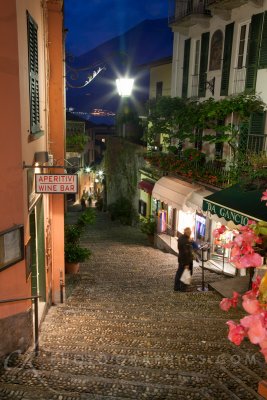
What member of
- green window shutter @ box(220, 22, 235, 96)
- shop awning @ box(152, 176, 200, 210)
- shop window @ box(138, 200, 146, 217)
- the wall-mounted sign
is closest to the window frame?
the wall-mounted sign

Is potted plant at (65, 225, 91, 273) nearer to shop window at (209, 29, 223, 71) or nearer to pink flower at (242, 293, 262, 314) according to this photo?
shop window at (209, 29, 223, 71)

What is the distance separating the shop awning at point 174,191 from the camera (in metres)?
15.4

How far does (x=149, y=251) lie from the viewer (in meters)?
17.3

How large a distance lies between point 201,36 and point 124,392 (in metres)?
15.5

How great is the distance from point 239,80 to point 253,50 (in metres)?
1.17

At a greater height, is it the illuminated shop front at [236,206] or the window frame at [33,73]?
the window frame at [33,73]

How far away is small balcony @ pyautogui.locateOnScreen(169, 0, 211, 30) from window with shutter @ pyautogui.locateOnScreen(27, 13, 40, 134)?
9876mm

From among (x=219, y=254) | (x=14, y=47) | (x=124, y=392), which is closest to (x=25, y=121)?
(x=14, y=47)

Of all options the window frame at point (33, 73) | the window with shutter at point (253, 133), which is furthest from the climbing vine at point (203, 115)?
the window frame at point (33, 73)

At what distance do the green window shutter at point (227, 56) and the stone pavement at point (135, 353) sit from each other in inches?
326

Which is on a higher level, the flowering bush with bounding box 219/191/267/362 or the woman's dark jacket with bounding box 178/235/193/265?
the flowering bush with bounding box 219/191/267/362

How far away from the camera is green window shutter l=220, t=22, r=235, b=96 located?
14898mm

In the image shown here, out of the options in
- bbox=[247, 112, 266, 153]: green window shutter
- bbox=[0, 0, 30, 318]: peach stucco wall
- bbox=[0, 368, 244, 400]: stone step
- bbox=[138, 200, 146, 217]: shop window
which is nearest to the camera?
bbox=[0, 368, 244, 400]: stone step

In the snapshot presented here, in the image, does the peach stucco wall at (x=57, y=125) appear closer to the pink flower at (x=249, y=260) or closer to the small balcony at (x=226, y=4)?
the small balcony at (x=226, y=4)
